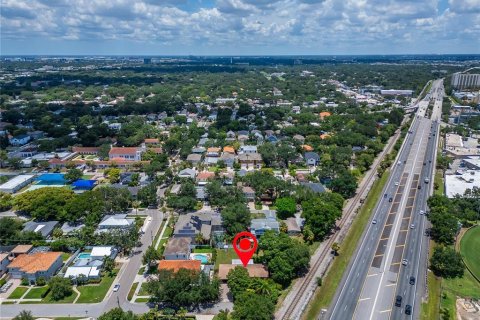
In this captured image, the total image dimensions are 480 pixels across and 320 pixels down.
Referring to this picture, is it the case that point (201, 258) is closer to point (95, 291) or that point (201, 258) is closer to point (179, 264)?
point (179, 264)

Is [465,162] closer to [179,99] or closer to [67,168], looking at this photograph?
[67,168]

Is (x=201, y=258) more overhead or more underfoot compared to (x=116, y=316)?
more underfoot

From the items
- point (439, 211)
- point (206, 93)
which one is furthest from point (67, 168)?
point (206, 93)

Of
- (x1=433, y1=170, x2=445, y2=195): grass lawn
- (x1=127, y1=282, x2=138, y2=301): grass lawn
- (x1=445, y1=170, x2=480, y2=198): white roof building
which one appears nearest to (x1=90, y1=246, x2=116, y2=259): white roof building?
A: (x1=127, y1=282, x2=138, y2=301): grass lawn

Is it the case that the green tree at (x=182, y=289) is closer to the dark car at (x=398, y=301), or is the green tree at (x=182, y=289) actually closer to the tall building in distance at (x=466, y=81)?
the dark car at (x=398, y=301)

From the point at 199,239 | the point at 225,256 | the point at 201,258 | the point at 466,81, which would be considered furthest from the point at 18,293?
the point at 466,81

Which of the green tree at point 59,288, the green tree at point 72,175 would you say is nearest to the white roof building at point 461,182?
the green tree at point 59,288
